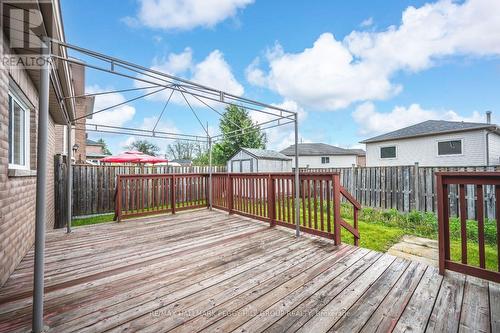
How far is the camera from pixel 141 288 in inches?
78.6

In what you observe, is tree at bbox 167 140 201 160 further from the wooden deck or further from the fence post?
the wooden deck

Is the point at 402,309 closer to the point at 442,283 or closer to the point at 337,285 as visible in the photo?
the point at 337,285

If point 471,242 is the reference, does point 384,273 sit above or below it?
above

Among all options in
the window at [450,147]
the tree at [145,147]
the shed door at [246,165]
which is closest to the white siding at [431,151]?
the window at [450,147]

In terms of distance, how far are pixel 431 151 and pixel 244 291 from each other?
1445 cm

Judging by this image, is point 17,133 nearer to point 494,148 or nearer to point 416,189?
point 416,189

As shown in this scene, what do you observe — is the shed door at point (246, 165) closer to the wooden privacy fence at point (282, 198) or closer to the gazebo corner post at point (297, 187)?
the wooden privacy fence at point (282, 198)

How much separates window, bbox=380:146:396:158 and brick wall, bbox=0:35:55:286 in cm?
1599

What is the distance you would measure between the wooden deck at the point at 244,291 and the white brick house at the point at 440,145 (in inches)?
493

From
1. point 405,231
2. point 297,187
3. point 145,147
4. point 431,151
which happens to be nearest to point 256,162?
point 405,231

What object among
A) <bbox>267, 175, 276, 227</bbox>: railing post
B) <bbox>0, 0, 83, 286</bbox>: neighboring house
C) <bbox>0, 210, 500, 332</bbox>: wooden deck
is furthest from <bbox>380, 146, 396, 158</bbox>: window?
<bbox>0, 0, 83, 286</bbox>: neighboring house

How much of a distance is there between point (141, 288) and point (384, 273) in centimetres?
243

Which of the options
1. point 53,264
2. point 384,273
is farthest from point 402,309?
point 53,264

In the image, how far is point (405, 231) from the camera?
5.07 metres
